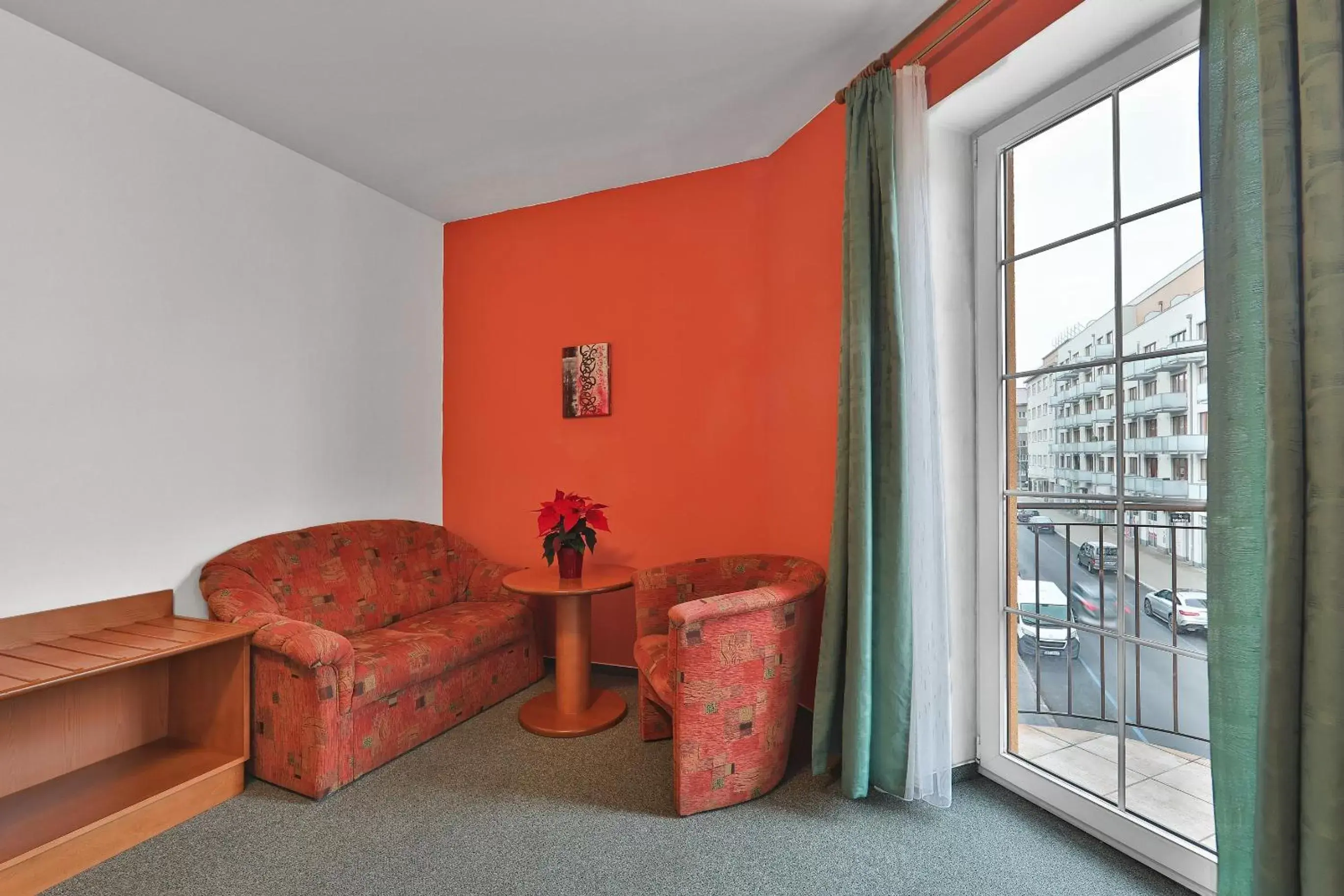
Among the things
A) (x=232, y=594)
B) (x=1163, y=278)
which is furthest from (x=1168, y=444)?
(x=232, y=594)

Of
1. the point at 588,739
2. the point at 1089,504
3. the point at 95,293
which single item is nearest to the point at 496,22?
the point at 95,293

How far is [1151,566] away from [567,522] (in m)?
2.10

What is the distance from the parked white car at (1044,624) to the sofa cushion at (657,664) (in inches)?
47.3

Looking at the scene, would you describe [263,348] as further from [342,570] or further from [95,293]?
[342,570]

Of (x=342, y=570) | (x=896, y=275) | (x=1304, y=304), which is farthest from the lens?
(x=342, y=570)

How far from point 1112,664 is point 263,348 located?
350 centimetres

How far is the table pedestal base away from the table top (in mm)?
541

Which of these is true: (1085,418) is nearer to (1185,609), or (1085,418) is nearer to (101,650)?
A: (1185,609)

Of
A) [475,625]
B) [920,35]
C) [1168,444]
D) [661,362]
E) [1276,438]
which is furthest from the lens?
[661,362]

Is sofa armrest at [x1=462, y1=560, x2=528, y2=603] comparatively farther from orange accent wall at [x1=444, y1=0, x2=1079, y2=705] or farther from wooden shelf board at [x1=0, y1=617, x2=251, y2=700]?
wooden shelf board at [x1=0, y1=617, x2=251, y2=700]

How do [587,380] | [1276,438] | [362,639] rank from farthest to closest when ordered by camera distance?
[587,380] → [362,639] → [1276,438]

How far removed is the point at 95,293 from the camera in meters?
2.39

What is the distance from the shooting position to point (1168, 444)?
67.9 inches

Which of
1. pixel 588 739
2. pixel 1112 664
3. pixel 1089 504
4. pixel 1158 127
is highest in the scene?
pixel 1158 127
